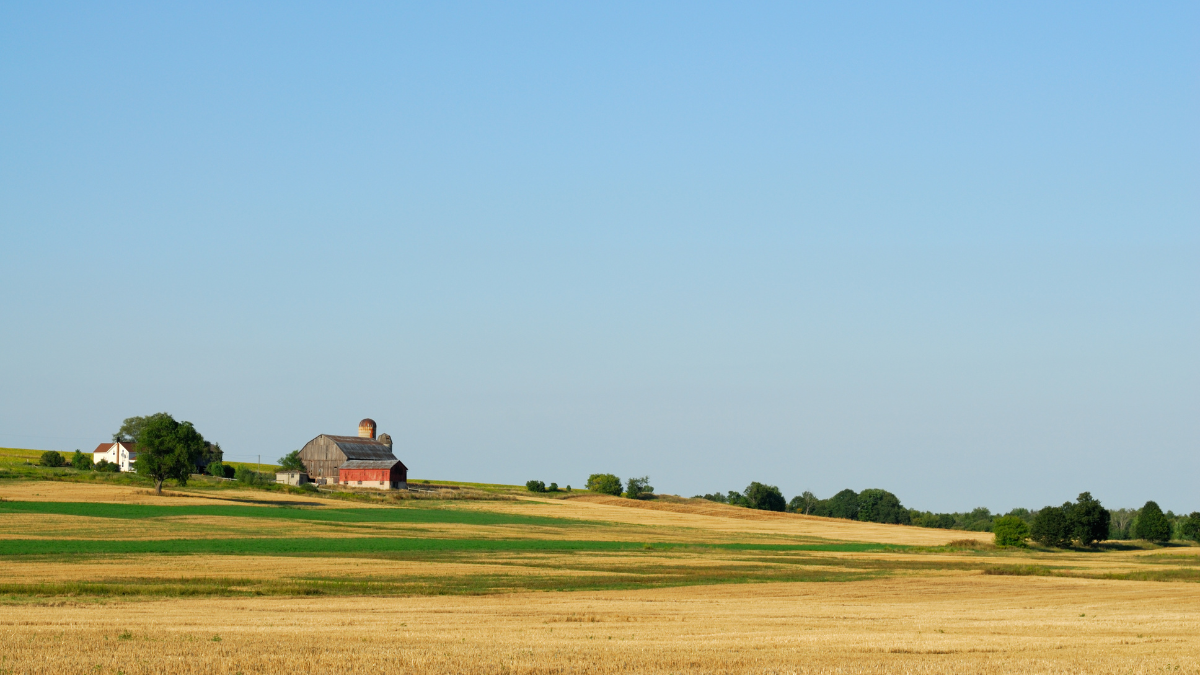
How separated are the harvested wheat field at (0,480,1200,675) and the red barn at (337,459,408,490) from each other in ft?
171

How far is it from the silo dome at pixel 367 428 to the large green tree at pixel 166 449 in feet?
216

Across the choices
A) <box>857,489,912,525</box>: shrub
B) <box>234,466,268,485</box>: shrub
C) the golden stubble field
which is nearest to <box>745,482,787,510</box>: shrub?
<box>857,489,912,525</box>: shrub

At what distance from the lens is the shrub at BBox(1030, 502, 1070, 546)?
3738 inches

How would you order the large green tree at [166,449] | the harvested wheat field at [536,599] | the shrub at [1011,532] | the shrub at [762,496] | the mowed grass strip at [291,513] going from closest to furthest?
the harvested wheat field at [536,599] < the mowed grass strip at [291,513] < the shrub at [1011,532] < the large green tree at [166,449] < the shrub at [762,496]

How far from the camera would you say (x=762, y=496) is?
173 meters

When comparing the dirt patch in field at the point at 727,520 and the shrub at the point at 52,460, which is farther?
the shrub at the point at 52,460

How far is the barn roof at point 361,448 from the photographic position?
506 feet

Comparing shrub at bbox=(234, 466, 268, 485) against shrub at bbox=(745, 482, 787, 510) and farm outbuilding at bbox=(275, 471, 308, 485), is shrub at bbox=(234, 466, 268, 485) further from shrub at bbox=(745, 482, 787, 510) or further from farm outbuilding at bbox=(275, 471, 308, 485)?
shrub at bbox=(745, 482, 787, 510)

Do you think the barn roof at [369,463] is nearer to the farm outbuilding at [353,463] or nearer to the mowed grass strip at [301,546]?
the farm outbuilding at [353,463]

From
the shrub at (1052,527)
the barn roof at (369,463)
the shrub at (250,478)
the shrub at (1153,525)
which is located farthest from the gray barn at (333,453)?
the shrub at (1153,525)

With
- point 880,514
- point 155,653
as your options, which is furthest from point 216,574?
point 880,514

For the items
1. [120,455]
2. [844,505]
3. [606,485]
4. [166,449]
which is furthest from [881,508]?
[120,455]

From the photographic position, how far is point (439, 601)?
129 ft

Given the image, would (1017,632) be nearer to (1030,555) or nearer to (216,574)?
(216,574)
